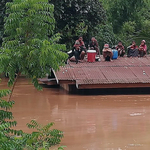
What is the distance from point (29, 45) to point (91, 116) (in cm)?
414

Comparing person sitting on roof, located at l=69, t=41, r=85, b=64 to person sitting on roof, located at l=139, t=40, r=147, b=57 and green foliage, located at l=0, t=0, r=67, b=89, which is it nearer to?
person sitting on roof, located at l=139, t=40, r=147, b=57

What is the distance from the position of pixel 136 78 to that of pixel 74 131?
5595 mm

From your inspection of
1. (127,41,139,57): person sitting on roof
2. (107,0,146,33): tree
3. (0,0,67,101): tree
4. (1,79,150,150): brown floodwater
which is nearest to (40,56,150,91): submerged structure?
(1,79,150,150): brown floodwater

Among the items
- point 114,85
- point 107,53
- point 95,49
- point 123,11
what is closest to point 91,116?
point 114,85

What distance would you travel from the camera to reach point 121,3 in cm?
2362

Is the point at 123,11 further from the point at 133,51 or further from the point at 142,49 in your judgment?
the point at 142,49

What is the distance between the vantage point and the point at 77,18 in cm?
1831

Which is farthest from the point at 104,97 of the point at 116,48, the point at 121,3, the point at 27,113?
the point at 121,3

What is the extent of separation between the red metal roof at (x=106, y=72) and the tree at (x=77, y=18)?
341 centimetres

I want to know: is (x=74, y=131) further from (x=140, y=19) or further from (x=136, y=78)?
(x=140, y=19)

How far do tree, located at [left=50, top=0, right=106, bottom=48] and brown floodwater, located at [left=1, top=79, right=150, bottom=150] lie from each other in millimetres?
4167

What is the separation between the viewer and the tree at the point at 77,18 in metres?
18.1

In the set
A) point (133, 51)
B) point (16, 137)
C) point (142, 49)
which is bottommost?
point (16, 137)

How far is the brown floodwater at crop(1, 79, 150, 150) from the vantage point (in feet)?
25.2
